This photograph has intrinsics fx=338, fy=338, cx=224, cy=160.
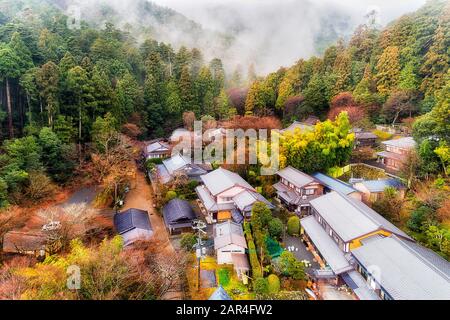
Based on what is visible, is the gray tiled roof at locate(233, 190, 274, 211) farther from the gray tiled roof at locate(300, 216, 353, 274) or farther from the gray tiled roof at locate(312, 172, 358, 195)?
the gray tiled roof at locate(312, 172, 358, 195)

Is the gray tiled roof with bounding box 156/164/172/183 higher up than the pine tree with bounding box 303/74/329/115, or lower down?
lower down

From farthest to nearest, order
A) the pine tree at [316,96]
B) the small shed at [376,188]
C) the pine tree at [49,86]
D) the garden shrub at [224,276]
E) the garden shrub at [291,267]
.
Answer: the pine tree at [316,96] < the pine tree at [49,86] < the small shed at [376,188] < the garden shrub at [224,276] < the garden shrub at [291,267]

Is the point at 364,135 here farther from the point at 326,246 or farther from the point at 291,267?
the point at 291,267

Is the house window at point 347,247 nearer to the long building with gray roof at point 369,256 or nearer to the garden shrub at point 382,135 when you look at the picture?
the long building with gray roof at point 369,256

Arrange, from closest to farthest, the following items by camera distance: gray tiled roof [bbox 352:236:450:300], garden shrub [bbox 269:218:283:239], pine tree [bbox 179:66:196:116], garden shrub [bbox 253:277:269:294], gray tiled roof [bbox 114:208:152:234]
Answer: gray tiled roof [bbox 352:236:450:300], garden shrub [bbox 253:277:269:294], gray tiled roof [bbox 114:208:152:234], garden shrub [bbox 269:218:283:239], pine tree [bbox 179:66:196:116]

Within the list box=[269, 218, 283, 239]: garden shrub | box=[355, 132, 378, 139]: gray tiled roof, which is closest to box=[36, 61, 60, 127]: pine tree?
box=[269, 218, 283, 239]: garden shrub

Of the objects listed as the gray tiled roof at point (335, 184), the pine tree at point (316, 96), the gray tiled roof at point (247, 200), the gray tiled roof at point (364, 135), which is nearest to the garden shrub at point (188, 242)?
the gray tiled roof at point (247, 200)
